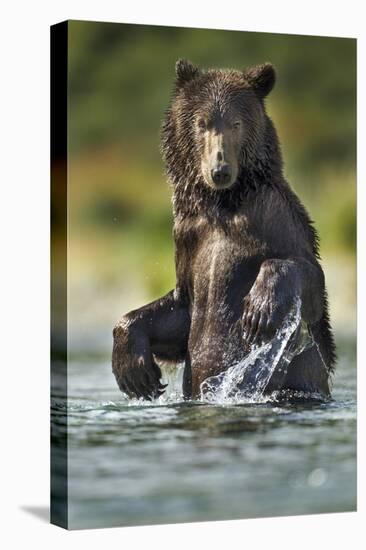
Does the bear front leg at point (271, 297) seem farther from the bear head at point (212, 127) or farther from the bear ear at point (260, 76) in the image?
the bear ear at point (260, 76)

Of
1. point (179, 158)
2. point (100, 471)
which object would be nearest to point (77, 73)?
point (179, 158)

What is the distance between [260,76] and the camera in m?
10.6

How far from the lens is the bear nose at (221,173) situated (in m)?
10.4

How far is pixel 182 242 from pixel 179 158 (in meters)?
0.60

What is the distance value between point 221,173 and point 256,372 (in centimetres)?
140

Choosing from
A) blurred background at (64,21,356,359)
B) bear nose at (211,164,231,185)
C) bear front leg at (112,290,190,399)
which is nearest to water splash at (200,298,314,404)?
bear front leg at (112,290,190,399)

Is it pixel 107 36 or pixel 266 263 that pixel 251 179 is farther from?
pixel 107 36

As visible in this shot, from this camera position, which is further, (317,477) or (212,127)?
(317,477)

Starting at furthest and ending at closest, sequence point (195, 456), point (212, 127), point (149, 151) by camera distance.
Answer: point (212, 127) < point (149, 151) < point (195, 456)

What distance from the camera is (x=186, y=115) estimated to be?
1049 cm

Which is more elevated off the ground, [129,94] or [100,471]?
[129,94]

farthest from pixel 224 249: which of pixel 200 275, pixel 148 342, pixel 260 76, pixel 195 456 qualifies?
pixel 195 456

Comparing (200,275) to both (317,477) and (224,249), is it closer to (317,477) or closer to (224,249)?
(224,249)

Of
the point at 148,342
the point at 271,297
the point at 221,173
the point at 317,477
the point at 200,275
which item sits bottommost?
the point at 317,477
